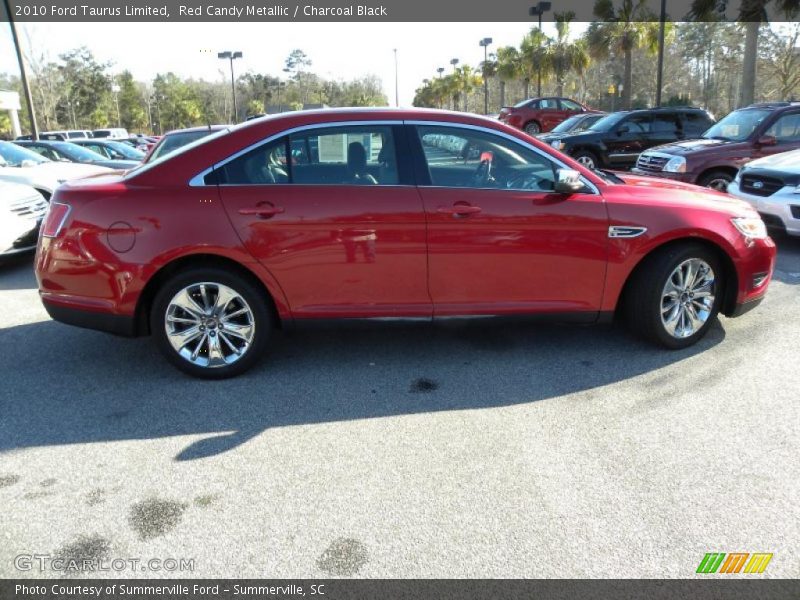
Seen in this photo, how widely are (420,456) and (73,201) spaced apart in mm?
2734

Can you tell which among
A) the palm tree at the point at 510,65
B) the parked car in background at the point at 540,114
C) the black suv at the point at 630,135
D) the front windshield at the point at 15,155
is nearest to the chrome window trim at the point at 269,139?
the front windshield at the point at 15,155

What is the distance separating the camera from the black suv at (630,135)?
13.7m

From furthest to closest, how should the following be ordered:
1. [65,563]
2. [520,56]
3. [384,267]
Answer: [520,56]
[384,267]
[65,563]

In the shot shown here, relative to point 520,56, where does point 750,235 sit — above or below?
below

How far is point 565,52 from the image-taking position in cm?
3944

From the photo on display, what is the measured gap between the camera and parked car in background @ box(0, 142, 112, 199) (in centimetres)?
897

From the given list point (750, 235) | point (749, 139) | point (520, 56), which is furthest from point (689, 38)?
point (750, 235)

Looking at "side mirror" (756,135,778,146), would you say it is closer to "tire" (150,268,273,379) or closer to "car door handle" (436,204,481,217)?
"car door handle" (436,204,481,217)

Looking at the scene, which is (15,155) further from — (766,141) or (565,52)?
(565,52)

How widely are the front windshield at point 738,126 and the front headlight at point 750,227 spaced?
616 centimetres

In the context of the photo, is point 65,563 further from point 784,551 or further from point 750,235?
point 750,235

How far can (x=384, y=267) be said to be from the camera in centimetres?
400

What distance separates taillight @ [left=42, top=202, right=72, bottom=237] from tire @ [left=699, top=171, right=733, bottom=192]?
887 cm

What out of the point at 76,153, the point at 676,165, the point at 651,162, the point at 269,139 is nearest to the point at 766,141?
the point at 676,165
